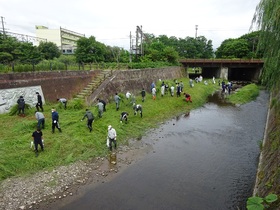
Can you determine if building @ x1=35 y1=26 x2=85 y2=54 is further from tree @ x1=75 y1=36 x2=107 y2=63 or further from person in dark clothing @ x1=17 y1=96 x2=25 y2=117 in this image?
person in dark clothing @ x1=17 y1=96 x2=25 y2=117

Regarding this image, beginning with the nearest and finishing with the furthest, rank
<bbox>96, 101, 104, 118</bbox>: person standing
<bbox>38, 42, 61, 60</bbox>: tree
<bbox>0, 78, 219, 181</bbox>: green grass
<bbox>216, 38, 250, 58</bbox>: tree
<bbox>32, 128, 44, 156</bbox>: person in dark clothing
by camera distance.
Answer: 1. <bbox>0, 78, 219, 181</bbox>: green grass
2. <bbox>32, 128, 44, 156</bbox>: person in dark clothing
3. <bbox>96, 101, 104, 118</bbox>: person standing
4. <bbox>38, 42, 61, 60</bbox>: tree
5. <bbox>216, 38, 250, 58</bbox>: tree

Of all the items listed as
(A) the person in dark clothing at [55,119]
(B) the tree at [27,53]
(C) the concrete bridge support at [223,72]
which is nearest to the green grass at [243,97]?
(C) the concrete bridge support at [223,72]

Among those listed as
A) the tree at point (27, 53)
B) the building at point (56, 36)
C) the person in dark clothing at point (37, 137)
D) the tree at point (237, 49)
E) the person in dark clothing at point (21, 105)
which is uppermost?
the building at point (56, 36)

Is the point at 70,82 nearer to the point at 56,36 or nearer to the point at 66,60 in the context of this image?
the point at 66,60

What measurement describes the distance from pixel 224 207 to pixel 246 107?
18.2 meters

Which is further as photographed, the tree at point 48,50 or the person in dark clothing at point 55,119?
the tree at point 48,50

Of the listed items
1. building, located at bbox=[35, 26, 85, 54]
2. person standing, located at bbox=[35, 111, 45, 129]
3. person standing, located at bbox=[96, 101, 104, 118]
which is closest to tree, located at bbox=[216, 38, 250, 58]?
building, located at bbox=[35, 26, 85, 54]

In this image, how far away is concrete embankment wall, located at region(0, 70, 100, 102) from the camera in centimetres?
1584

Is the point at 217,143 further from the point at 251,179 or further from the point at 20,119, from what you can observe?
the point at 20,119

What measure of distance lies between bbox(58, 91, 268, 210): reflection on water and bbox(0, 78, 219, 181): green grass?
1.79 m

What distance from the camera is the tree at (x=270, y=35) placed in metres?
8.30

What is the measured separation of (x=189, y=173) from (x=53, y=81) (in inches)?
550

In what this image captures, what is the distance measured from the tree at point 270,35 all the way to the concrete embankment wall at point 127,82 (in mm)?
13866

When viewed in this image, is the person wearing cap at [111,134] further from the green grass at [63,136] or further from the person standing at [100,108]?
the person standing at [100,108]
